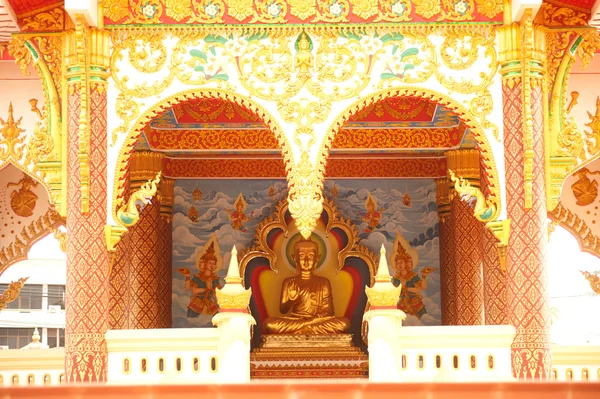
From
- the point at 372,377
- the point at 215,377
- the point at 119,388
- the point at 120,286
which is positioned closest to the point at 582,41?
the point at 372,377

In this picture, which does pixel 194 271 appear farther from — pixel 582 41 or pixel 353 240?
pixel 582 41

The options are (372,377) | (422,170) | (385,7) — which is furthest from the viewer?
(422,170)

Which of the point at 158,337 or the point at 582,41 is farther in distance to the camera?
the point at 582,41

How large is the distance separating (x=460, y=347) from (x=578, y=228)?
4.27 m

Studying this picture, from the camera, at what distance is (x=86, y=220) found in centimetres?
956

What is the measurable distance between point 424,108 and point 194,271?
3.76m

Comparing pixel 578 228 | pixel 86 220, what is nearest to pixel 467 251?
pixel 578 228

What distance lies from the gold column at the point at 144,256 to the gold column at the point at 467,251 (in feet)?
11.6

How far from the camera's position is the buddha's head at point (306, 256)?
13711mm

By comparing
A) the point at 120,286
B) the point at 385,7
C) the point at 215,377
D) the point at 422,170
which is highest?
the point at 385,7

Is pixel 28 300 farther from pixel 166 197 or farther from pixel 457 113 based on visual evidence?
pixel 457 113

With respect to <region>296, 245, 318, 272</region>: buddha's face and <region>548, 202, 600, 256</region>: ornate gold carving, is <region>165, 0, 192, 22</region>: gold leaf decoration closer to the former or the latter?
<region>296, 245, 318, 272</region>: buddha's face

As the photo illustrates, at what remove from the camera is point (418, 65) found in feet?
32.1

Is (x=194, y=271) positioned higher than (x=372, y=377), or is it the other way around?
(x=194, y=271)
